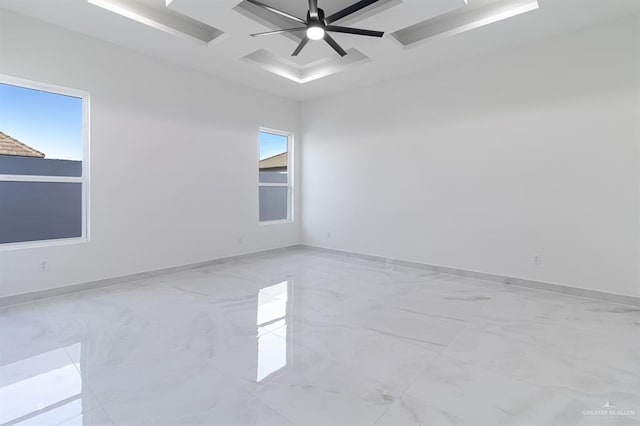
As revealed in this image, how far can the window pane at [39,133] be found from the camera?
3.40 meters

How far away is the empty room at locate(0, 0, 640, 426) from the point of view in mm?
2006

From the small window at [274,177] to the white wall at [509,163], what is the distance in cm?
119

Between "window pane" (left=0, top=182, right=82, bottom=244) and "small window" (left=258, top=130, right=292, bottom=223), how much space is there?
2850mm

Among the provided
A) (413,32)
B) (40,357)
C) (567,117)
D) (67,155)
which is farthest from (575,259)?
(67,155)

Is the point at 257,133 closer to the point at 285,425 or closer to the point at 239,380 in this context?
the point at 239,380

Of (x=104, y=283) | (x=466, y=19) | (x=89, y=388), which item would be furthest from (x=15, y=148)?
(x=466, y=19)

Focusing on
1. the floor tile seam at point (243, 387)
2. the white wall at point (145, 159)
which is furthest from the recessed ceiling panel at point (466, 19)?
the floor tile seam at point (243, 387)

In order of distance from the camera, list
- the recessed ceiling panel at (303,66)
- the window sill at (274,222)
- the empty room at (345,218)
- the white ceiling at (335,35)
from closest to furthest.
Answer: the empty room at (345,218) → the white ceiling at (335,35) → the recessed ceiling panel at (303,66) → the window sill at (274,222)

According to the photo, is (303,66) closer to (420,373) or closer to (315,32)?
(315,32)

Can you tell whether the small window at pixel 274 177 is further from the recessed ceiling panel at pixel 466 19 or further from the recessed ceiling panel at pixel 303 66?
the recessed ceiling panel at pixel 466 19

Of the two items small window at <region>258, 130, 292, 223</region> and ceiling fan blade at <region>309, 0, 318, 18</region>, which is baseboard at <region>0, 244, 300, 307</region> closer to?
small window at <region>258, 130, 292, 223</region>

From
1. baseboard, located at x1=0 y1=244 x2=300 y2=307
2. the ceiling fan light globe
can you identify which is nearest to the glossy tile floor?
baseboard, located at x1=0 y1=244 x2=300 y2=307

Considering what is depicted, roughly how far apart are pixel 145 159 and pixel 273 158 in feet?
8.51

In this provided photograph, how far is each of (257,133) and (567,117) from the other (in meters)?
4.62
